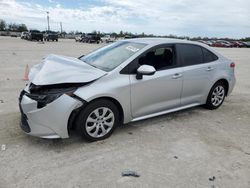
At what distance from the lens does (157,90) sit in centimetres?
471

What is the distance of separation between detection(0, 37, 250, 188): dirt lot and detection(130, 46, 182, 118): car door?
0.37 metres

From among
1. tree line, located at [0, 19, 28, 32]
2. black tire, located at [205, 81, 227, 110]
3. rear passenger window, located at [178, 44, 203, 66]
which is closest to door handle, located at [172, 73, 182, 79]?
rear passenger window, located at [178, 44, 203, 66]

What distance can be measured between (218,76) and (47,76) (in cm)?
363

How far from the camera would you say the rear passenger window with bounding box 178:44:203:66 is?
5.20 metres

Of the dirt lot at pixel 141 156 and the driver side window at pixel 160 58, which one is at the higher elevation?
the driver side window at pixel 160 58

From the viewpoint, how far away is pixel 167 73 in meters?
4.84

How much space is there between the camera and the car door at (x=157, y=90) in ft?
14.6

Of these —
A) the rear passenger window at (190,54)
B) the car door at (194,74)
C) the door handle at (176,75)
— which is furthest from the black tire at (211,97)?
the door handle at (176,75)

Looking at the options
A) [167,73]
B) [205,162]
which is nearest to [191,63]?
[167,73]

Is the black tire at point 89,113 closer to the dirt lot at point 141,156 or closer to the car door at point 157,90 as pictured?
the dirt lot at point 141,156

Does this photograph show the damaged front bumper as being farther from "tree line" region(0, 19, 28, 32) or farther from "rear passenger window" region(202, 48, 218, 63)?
"tree line" region(0, 19, 28, 32)

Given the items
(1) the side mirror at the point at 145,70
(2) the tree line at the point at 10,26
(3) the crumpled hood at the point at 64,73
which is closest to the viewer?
(3) the crumpled hood at the point at 64,73

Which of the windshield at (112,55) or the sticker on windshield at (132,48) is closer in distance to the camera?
the windshield at (112,55)

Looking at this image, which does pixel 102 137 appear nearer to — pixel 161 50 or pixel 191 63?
pixel 161 50
